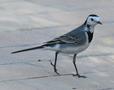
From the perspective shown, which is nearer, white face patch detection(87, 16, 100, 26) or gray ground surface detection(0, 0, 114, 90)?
white face patch detection(87, 16, 100, 26)

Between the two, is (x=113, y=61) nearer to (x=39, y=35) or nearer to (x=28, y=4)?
(x=39, y=35)

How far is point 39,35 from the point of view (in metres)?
10.3

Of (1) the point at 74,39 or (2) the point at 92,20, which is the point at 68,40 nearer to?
(1) the point at 74,39

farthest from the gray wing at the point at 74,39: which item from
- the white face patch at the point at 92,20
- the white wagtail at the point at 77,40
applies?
the white face patch at the point at 92,20

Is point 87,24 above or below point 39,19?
above

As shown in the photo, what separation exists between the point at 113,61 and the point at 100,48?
76cm

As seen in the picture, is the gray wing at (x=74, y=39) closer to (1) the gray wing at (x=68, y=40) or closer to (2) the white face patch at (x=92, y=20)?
(1) the gray wing at (x=68, y=40)

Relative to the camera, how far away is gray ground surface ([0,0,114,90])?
7795 millimetres

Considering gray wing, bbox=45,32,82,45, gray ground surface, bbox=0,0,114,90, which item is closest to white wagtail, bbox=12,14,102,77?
gray wing, bbox=45,32,82,45

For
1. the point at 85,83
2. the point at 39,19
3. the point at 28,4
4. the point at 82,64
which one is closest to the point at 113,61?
the point at 82,64

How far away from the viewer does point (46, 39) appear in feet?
32.8

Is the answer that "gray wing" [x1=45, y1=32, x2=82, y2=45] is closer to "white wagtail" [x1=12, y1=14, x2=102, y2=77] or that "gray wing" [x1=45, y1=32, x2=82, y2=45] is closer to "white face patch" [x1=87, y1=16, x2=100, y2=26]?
"white wagtail" [x1=12, y1=14, x2=102, y2=77]

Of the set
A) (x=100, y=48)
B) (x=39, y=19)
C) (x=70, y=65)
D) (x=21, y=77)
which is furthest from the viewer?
(x=39, y=19)

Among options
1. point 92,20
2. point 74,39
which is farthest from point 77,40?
point 92,20
